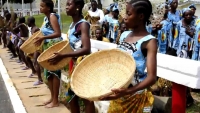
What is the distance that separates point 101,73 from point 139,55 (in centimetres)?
41

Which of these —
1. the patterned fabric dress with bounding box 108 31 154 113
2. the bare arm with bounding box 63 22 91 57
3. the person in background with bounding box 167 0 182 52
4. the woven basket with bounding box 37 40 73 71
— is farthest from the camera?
the person in background with bounding box 167 0 182 52

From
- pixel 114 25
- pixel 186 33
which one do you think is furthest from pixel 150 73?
pixel 114 25

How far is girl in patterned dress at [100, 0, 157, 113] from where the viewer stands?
6.97 feet

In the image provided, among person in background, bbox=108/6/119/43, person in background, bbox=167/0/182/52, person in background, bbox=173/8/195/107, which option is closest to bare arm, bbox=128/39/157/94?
person in background, bbox=173/8/195/107

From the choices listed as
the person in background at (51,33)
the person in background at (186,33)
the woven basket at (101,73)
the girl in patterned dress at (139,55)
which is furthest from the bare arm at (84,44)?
the person in background at (186,33)

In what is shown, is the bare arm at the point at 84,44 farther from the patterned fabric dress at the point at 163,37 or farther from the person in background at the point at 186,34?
the patterned fabric dress at the point at 163,37

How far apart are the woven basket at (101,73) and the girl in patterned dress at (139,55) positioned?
3.7 inches

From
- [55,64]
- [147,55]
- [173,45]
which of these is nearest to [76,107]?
[55,64]

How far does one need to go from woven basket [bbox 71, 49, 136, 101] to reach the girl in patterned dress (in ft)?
0.31

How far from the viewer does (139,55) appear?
223 centimetres

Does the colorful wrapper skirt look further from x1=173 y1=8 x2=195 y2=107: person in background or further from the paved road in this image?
x1=173 y1=8 x2=195 y2=107: person in background

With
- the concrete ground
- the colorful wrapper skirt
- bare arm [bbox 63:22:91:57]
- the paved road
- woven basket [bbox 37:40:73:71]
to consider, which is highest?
bare arm [bbox 63:22:91:57]

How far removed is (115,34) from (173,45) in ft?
6.92

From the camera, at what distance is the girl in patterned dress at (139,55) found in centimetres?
212
